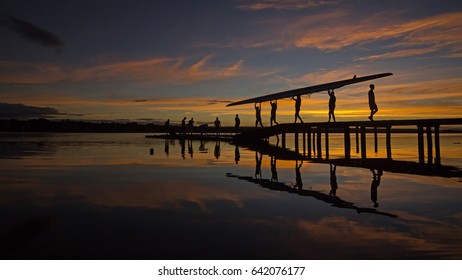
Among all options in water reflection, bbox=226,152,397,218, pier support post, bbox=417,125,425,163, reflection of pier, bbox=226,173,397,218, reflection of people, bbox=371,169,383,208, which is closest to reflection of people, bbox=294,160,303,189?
water reflection, bbox=226,152,397,218

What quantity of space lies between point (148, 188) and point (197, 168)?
17.4ft

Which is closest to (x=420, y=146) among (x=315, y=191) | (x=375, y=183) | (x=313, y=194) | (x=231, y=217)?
(x=375, y=183)

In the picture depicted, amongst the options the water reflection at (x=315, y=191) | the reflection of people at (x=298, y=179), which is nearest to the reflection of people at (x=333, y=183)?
the water reflection at (x=315, y=191)

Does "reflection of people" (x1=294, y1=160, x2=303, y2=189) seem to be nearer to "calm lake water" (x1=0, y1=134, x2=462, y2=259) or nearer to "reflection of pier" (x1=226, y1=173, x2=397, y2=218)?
"calm lake water" (x1=0, y1=134, x2=462, y2=259)

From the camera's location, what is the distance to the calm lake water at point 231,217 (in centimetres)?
583

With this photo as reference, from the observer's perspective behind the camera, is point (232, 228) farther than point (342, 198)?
No

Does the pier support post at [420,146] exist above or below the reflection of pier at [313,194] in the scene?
above

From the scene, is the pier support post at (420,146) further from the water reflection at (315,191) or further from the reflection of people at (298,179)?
the reflection of people at (298,179)

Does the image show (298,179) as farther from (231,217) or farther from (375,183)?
(231,217)

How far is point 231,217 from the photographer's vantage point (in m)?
7.78
